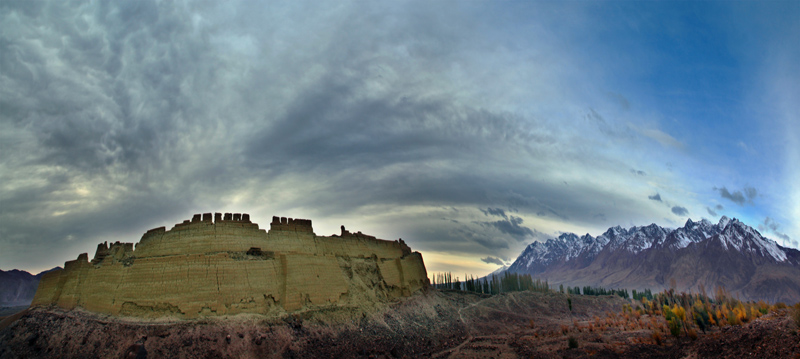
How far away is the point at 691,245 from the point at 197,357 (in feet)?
529

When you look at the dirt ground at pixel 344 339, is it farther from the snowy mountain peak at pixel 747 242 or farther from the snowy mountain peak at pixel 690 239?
the snowy mountain peak at pixel 690 239

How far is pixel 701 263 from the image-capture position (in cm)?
12731

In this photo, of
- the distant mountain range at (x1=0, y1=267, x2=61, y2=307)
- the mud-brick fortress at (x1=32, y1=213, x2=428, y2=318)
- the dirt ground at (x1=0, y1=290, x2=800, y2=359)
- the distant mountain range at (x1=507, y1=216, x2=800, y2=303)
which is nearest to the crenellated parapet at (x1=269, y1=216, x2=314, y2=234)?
the mud-brick fortress at (x1=32, y1=213, x2=428, y2=318)

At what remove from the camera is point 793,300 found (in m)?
92.5

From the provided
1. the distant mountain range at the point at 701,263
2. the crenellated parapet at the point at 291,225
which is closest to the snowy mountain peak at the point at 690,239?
the distant mountain range at the point at 701,263

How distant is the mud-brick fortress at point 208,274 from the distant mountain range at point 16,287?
350ft

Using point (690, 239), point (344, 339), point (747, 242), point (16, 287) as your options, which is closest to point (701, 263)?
point (747, 242)

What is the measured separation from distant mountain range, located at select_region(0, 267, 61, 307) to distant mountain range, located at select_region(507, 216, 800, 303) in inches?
6407

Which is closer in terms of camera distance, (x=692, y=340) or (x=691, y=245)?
(x=692, y=340)

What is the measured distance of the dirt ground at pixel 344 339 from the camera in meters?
19.2

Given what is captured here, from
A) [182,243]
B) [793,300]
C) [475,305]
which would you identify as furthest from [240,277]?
[793,300]

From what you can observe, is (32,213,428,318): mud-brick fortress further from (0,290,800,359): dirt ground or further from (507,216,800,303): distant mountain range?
(507,216,800,303): distant mountain range

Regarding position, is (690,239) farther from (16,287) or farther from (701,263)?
(16,287)

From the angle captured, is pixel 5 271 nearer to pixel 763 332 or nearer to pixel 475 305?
pixel 475 305
